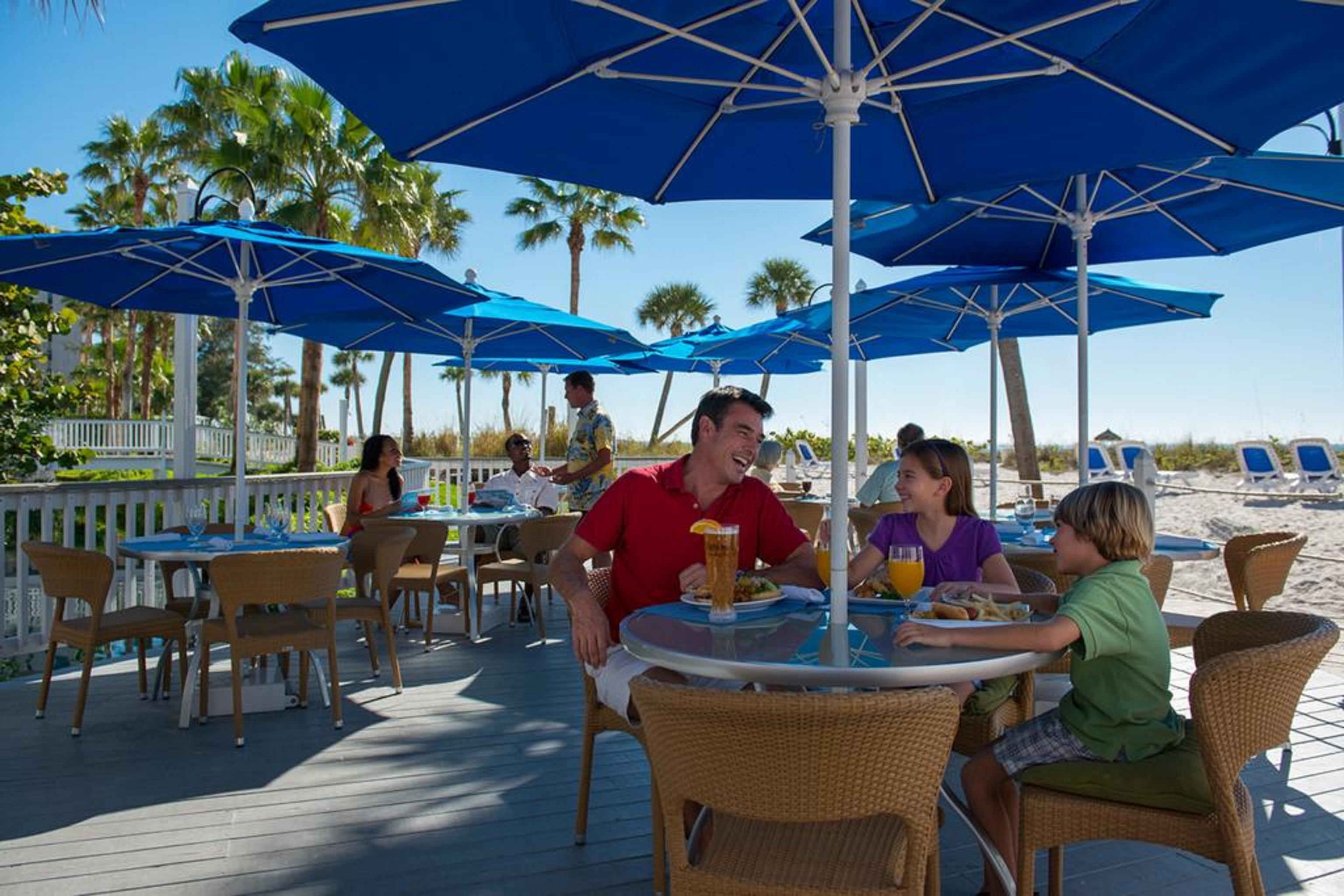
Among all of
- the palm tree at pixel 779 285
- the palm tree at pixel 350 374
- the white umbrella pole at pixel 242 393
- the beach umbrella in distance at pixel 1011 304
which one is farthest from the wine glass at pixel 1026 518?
the palm tree at pixel 350 374

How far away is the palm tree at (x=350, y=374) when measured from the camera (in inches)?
2643

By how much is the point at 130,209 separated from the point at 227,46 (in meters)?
15.1

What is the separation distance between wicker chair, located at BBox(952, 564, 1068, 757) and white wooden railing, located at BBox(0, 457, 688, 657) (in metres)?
4.04

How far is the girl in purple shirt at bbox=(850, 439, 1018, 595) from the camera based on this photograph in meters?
2.98

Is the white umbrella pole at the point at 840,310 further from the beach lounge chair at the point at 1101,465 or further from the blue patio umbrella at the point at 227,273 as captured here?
the beach lounge chair at the point at 1101,465

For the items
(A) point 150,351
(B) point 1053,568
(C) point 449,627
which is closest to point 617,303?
(A) point 150,351

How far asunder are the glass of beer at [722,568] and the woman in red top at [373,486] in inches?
164

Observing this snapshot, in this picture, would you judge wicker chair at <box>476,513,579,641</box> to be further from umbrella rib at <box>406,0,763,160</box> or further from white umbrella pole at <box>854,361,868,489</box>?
white umbrella pole at <box>854,361,868,489</box>

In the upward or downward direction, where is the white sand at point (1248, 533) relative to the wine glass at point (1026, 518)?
downward

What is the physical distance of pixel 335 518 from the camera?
6.12 m

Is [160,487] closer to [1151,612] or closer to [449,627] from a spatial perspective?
[449,627]

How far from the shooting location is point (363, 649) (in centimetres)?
579

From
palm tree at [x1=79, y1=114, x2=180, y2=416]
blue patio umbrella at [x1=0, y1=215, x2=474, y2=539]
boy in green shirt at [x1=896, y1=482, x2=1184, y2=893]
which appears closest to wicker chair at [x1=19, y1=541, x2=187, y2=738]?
blue patio umbrella at [x1=0, y1=215, x2=474, y2=539]

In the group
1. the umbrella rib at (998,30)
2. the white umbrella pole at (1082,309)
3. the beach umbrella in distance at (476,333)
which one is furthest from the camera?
the beach umbrella in distance at (476,333)
